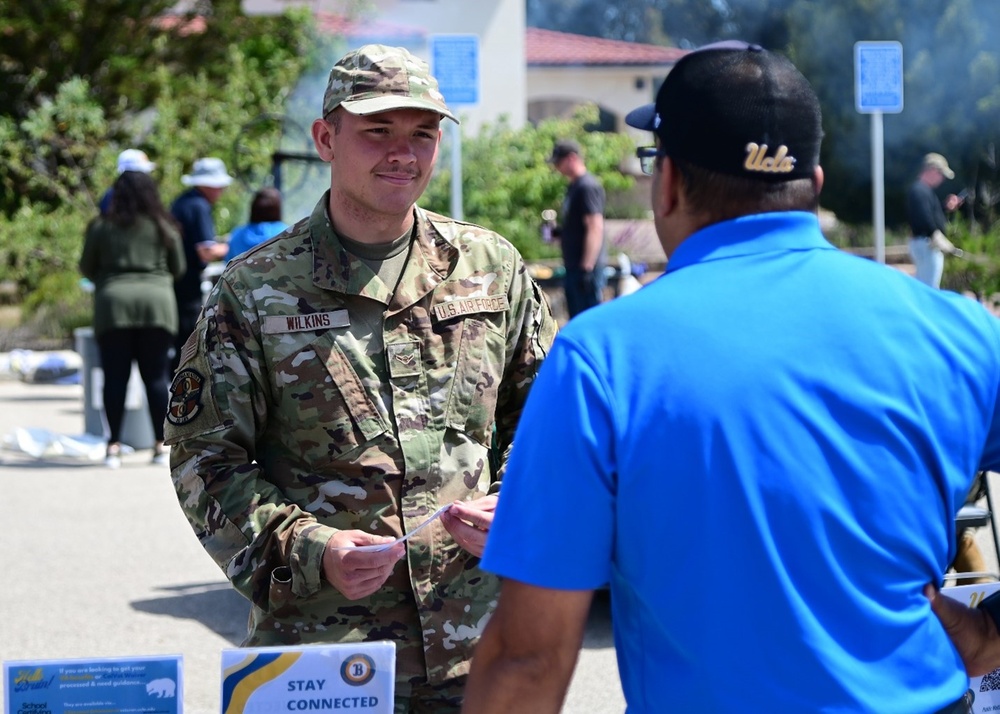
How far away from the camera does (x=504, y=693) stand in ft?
5.01

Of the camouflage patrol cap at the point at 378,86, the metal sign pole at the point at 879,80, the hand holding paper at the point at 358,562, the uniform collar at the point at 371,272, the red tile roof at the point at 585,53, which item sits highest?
the red tile roof at the point at 585,53

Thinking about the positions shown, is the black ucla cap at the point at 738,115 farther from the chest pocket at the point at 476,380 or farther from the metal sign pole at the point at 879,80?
the metal sign pole at the point at 879,80

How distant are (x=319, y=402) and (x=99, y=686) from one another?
639mm

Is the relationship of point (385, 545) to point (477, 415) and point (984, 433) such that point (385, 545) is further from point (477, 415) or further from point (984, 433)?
point (984, 433)

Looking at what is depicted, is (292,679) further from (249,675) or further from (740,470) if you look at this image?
(740,470)

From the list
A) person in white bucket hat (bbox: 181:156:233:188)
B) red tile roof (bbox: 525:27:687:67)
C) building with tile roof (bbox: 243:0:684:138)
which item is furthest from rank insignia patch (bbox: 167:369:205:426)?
red tile roof (bbox: 525:27:687:67)

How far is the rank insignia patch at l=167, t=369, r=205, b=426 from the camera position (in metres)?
→ 2.38

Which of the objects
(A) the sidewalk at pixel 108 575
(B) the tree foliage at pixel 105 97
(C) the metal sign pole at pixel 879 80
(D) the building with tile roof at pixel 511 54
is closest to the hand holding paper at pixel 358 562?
(A) the sidewalk at pixel 108 575

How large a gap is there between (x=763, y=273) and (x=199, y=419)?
1.18 meters

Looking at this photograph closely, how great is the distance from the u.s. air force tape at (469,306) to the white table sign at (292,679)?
77 centimetres

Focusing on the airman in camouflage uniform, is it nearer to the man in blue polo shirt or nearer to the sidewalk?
the man in blue polo shirt

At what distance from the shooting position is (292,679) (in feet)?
6.38

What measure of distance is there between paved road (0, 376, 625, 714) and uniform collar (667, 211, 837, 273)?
2.78 meters

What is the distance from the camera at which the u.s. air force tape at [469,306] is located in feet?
8.34
